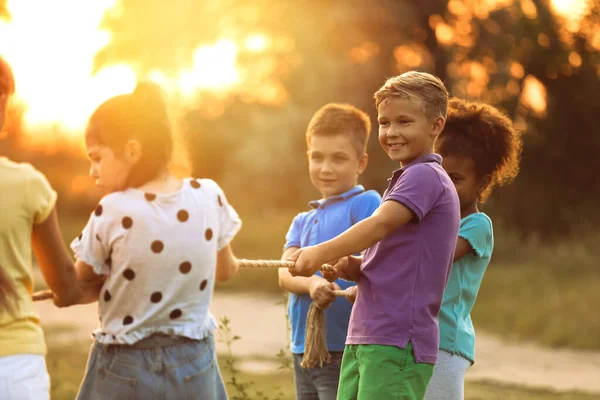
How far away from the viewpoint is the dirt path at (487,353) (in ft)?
26.1

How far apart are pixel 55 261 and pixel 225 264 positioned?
67 centimetres

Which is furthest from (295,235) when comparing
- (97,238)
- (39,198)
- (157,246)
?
(39,198)

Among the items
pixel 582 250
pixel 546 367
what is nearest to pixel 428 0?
pixel 582 250

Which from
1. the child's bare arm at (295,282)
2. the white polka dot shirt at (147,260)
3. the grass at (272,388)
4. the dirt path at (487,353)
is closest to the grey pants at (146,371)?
the white polka dot shirt at (147,260)

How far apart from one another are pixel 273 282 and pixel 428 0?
18.3 ft

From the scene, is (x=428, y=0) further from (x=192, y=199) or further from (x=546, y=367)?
(x=192, y=199)

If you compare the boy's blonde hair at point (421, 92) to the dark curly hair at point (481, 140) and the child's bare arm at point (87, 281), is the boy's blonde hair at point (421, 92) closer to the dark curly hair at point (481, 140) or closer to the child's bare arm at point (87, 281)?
the dark curly hair at point (481, 140)

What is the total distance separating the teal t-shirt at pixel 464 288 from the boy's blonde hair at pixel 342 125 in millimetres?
635

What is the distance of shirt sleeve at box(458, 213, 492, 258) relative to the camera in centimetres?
285

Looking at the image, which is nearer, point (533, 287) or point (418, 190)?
point (418, 190)

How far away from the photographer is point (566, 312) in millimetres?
10750

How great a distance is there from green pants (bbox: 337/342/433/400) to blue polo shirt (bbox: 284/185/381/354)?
2.42 feet

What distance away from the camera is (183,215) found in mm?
2604

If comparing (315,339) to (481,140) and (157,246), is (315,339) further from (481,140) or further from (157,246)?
(481,140)
